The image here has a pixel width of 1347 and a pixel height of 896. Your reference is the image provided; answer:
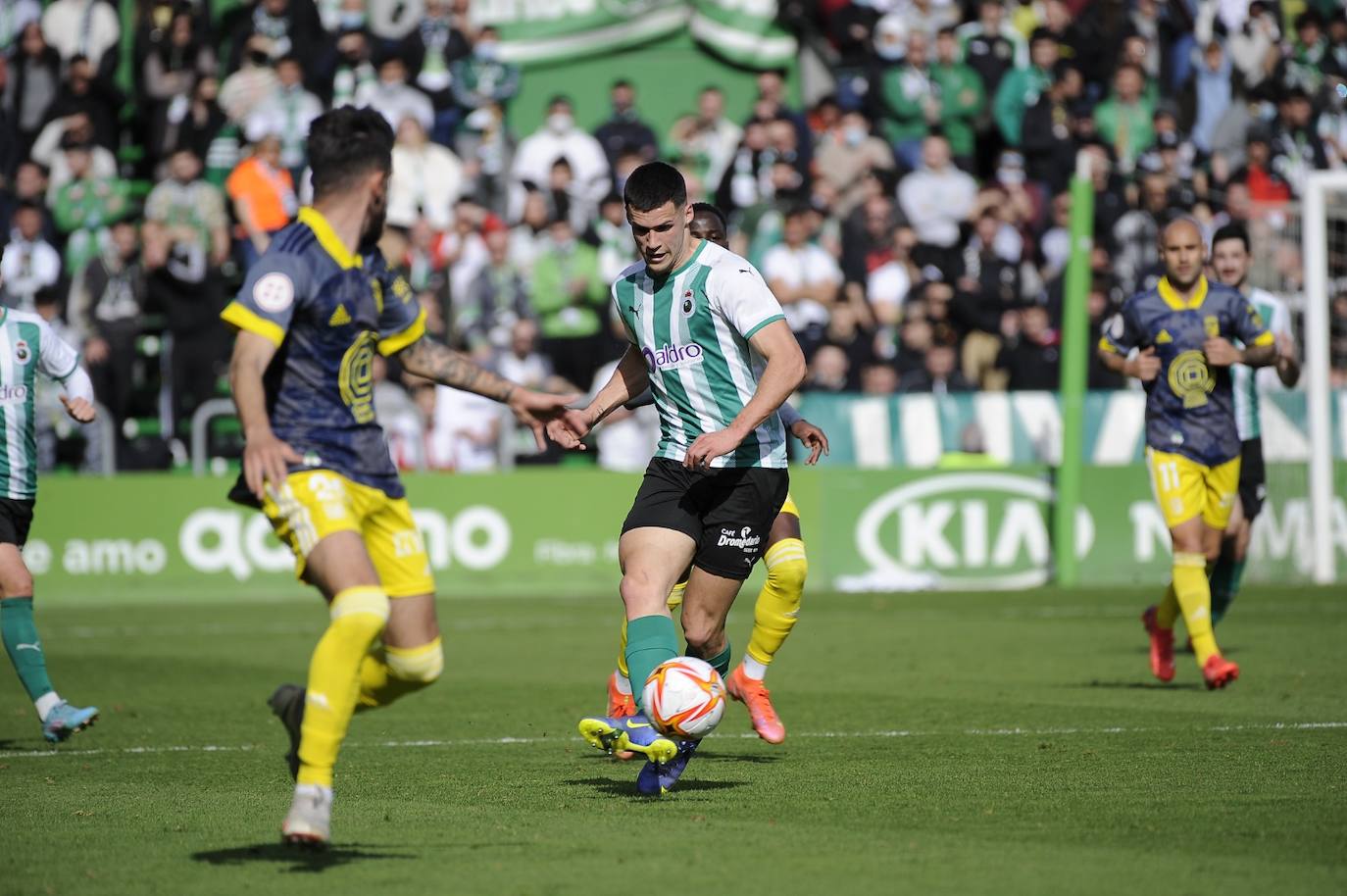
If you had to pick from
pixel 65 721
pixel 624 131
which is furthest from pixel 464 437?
pixel 65 721

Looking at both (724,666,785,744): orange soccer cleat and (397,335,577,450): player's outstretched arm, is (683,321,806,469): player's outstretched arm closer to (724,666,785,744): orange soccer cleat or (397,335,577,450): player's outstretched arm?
(397,335,577,450): player's outstretched arm

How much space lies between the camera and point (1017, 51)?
76.9 feet

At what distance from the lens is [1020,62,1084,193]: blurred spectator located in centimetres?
2191

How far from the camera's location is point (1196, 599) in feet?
36.1

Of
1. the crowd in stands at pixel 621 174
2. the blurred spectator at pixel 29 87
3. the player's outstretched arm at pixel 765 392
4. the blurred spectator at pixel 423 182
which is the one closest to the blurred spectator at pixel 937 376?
the crowd in stands at pixel 621 174

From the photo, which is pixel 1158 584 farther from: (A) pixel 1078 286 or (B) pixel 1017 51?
(B) pixel 1017 51

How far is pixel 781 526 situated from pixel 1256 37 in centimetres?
1723

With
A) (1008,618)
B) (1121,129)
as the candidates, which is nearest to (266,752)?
(1008,618)

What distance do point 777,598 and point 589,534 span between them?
35.1ft

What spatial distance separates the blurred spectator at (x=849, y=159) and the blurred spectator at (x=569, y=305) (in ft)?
9.76

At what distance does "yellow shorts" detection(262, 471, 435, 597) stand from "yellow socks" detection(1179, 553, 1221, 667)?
18.6 feet

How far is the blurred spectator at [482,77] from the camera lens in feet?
73.3

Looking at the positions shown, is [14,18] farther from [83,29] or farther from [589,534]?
[589,534]

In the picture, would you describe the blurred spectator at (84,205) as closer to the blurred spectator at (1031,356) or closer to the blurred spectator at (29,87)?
the blurred spectator at (29,87)
